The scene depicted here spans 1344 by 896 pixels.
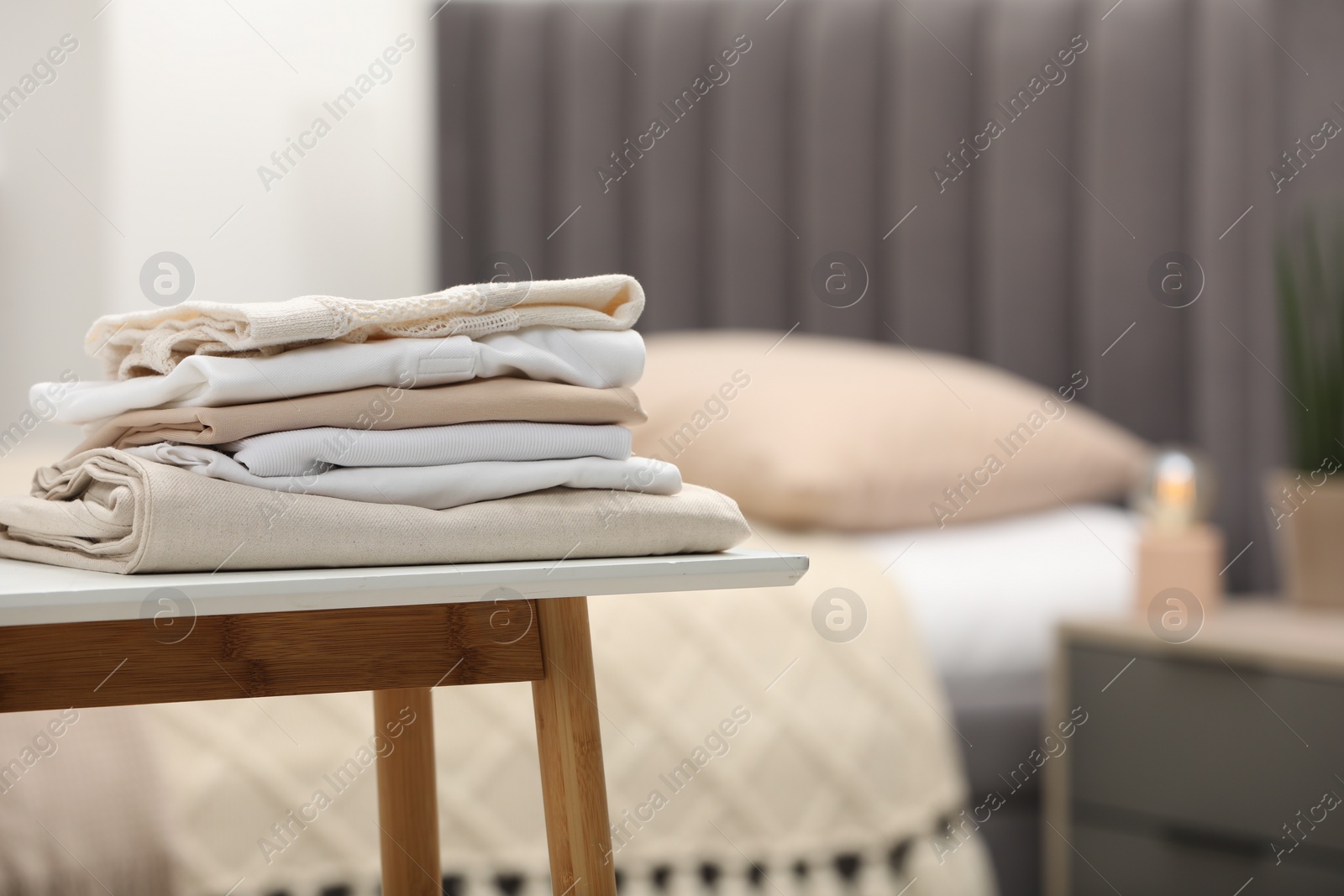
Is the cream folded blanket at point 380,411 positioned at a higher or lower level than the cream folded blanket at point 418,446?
higher

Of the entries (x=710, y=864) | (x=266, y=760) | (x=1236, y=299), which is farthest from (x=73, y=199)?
(x=1236, y=299)

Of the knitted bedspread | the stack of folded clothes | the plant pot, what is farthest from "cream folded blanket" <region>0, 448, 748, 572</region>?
the plant pot

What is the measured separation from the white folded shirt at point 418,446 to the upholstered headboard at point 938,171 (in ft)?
5.34

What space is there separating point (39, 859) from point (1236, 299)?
6.13 ft

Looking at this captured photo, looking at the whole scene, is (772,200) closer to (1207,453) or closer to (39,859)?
(1207,453)

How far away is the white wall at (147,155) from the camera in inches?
90.3

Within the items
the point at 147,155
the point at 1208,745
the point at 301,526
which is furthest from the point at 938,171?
the point at 301,526

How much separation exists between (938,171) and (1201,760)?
3.90 feet

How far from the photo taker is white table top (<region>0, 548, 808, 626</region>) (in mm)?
523

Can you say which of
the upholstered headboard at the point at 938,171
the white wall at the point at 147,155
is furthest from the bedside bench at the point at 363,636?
the white wall at the point at 147,155

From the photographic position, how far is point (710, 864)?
1252 millimetres

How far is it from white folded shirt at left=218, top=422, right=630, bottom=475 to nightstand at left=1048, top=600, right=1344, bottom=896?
3.29ft

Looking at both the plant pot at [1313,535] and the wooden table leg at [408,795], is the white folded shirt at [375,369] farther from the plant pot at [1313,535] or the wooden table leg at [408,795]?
the plant pot at [1313,535]

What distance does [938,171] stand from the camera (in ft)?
7.18
